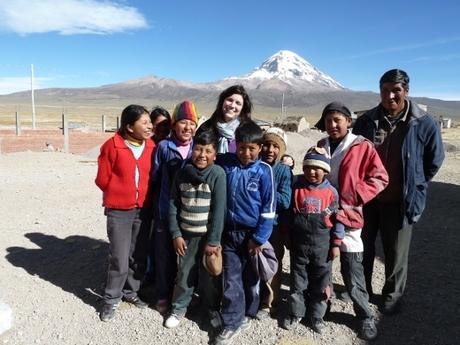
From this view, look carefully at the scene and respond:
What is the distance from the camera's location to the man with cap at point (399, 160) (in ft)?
10.5

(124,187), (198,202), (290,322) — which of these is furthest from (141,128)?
(290,322)

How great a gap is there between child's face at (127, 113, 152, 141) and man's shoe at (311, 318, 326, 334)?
1.91 meters

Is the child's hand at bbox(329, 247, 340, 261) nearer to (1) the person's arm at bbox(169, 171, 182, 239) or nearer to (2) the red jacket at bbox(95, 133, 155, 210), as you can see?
(1) the person's arm at bbox(169, 171, 182, 239)

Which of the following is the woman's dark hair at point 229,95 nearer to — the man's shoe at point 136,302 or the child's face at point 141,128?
the child's face at point 141,128

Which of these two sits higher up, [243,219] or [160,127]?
[160,127]

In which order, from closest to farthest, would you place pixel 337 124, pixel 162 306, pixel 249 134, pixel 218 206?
1. pixel 249 134
2. pixel 218 206
3. pixel 337 124
4. pixel 162 306

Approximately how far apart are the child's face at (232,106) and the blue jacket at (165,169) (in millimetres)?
407

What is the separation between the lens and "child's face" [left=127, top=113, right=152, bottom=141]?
10.9 feet

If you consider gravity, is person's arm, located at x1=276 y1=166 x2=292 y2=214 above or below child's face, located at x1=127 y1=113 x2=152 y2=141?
below

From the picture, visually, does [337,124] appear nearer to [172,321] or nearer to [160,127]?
[160,127]

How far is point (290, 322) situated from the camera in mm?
3252

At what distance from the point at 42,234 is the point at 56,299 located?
206 centimetres

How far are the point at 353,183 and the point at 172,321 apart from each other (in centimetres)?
170

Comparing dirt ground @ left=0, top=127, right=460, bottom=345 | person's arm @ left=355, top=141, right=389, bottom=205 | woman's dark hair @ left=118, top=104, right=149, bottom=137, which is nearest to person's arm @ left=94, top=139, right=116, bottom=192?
woman's dark hair @ left=118, top=104, right=149, bottom=137
